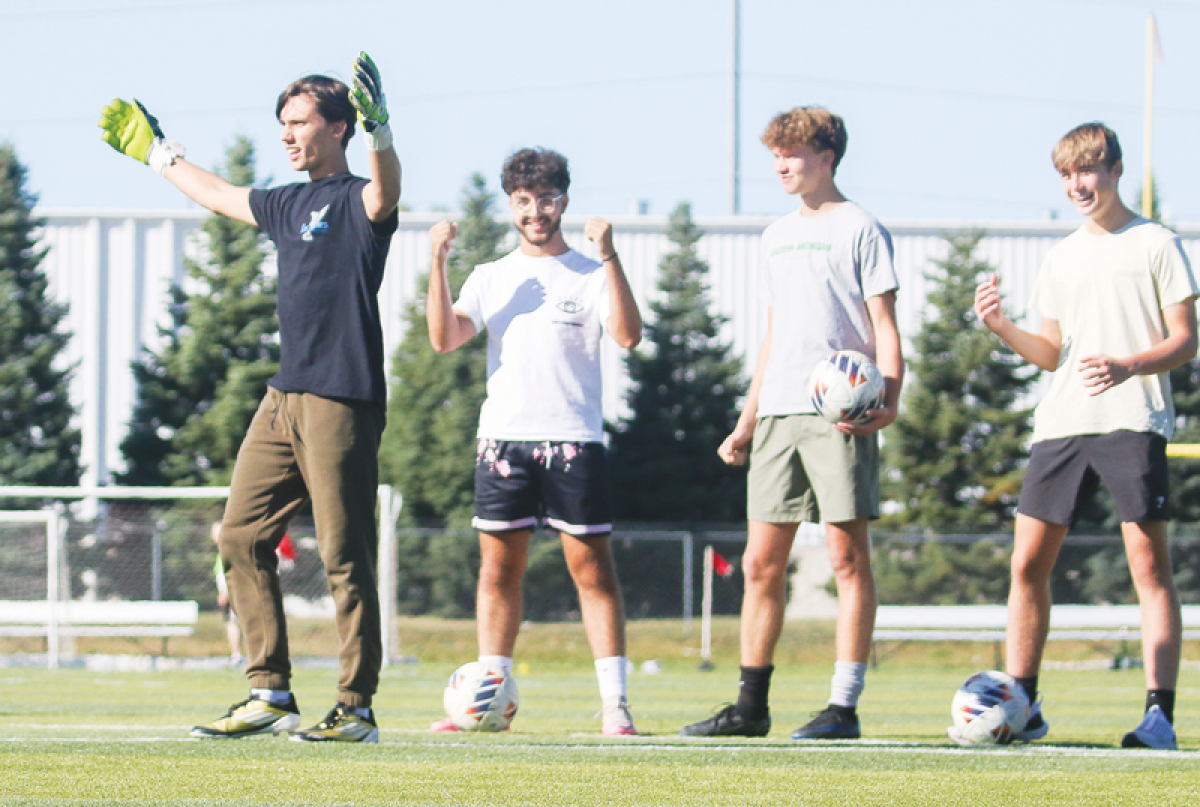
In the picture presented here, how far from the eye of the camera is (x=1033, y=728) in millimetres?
5359

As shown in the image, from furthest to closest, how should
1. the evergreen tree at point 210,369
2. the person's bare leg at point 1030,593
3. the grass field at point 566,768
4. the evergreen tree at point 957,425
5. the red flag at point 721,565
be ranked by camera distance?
the evergreen tree at point 210,369 → the evergreen tree at point 957,425 → the red flag at point 721,565 → the person's bare leg at point 1030,593 → the grass field at point 566,768

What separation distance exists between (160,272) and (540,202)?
110ft

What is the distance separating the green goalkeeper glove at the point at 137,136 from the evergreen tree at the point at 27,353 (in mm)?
25100

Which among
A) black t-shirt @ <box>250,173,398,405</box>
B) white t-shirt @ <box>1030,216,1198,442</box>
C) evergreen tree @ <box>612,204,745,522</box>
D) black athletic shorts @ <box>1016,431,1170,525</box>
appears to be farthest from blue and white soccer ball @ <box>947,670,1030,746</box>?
evergreen tree @ <box>612,204,745,522</box>

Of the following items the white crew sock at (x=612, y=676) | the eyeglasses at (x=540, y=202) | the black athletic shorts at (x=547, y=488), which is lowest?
the white crew sock at (x=612, y=676)

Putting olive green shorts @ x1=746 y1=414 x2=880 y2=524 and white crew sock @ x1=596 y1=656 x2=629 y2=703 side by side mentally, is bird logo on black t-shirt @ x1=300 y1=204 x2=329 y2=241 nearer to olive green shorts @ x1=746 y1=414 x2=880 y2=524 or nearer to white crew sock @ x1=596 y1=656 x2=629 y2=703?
olive green shorts @ x1=746 y1=414 x2=880 y2=524

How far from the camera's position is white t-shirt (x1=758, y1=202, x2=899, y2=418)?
5590 mm

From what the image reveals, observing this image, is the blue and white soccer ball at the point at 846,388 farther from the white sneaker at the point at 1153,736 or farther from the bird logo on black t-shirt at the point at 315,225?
the bird logo on black t-shirt at the point at 315,225

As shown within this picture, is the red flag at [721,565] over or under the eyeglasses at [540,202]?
under

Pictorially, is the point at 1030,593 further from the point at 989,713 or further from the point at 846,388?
the point at 846,388

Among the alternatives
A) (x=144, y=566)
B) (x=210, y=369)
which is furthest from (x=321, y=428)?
(x=210, y=369)

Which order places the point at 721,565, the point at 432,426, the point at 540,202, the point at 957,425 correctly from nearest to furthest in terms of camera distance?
the point at 540,202, the point at 721,565, the point at 957,425, the point at 432,426

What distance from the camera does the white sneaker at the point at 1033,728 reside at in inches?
208

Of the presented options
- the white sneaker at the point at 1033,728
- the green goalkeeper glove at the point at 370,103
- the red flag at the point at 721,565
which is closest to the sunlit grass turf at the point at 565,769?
the white sneaker at the point at 1033,728
